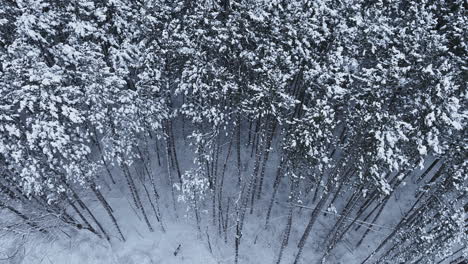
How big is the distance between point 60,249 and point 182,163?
26.2 ft

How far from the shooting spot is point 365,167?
40.7 ft

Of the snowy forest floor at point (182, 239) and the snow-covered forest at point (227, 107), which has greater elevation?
the snow-covered forest at point (227, 107)

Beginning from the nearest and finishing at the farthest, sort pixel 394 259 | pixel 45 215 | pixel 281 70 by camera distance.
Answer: pixel 281 70, pixel 394 259, pixel 45 215

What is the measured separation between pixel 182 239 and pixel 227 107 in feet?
26.4

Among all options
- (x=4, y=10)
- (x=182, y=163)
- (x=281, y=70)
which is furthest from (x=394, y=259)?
(x=4, y=10)

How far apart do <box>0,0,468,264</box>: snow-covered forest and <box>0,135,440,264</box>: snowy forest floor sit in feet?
0.25

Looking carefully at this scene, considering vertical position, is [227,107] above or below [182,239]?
above

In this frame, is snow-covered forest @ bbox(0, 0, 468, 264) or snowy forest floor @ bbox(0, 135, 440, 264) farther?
snowy forest floor @ bbox(0, 135, 440, 264)

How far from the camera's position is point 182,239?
1780 cm

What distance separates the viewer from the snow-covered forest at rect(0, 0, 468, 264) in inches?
445

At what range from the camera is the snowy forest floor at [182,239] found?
16594 millimetres

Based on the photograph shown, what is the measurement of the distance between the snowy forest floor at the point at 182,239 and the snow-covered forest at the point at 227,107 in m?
0.08

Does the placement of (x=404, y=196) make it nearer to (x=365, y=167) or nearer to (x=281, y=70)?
(x=365, y=167)

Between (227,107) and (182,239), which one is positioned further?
(182,239)
